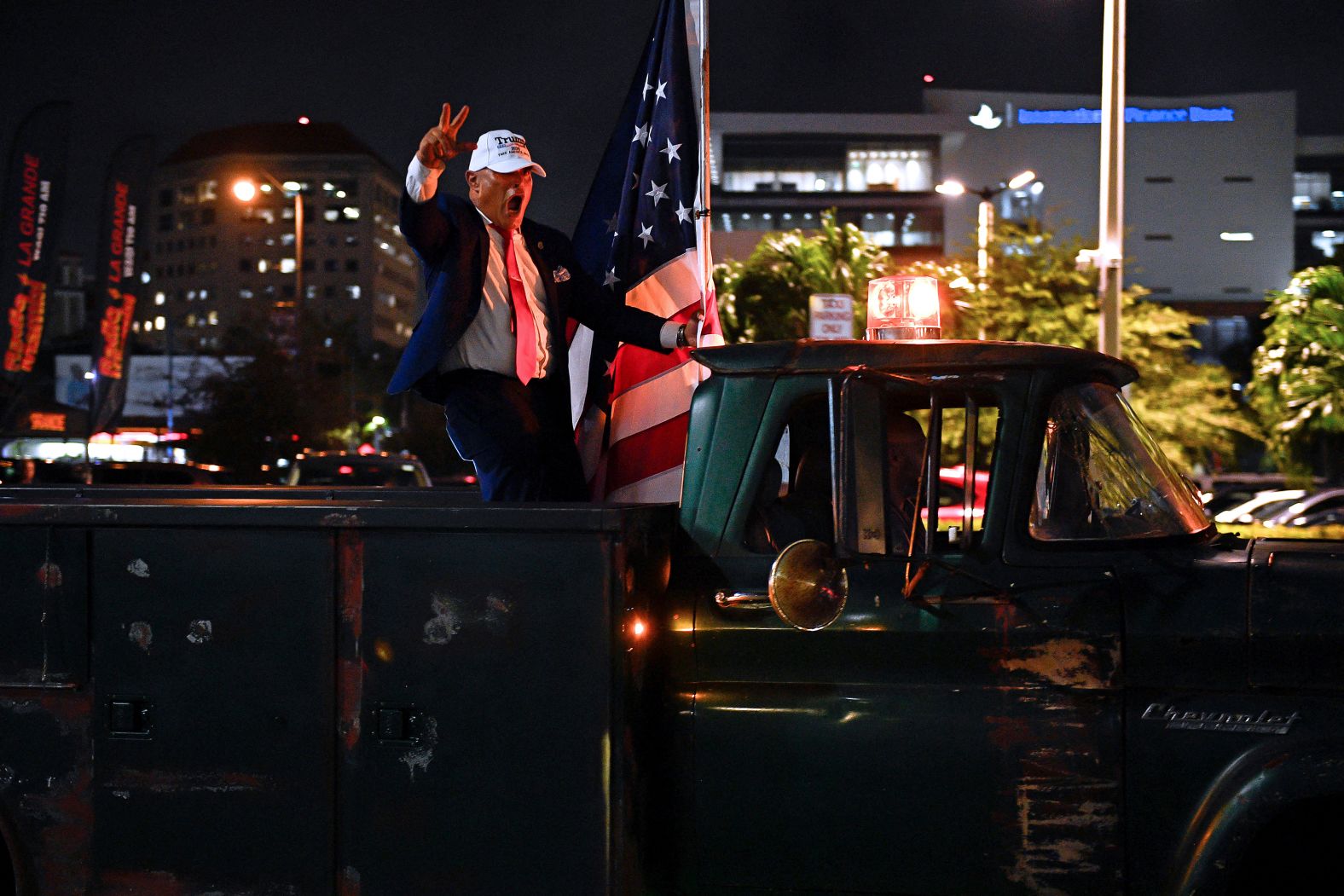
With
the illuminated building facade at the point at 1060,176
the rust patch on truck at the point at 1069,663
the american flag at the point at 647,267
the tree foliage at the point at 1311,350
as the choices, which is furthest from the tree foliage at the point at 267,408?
the illuminated building facade at the point at 1060,176

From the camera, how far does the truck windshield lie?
3082 millimetres

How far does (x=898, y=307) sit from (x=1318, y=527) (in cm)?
1445

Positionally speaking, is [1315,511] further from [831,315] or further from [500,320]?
[500,320]

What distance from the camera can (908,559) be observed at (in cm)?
285

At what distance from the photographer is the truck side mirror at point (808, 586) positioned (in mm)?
2723

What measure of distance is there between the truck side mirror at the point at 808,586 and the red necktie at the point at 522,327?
1697 mm

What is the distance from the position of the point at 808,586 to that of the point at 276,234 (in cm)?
16459

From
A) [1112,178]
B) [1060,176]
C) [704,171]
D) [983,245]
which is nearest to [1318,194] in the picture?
[1060,176]

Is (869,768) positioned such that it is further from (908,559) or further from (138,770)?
→ (138,770)

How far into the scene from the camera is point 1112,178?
13250 mm

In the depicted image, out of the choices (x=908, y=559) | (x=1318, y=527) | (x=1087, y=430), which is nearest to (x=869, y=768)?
(x=908, y=559)

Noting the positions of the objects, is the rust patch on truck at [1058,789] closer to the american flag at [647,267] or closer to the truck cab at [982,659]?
the truck cab at [982,659]

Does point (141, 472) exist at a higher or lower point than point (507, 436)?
lower

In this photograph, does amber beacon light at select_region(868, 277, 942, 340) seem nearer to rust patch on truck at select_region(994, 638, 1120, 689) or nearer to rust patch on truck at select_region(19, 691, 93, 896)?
rust patch on truck at select_region(994, 638, 1120, 689)
